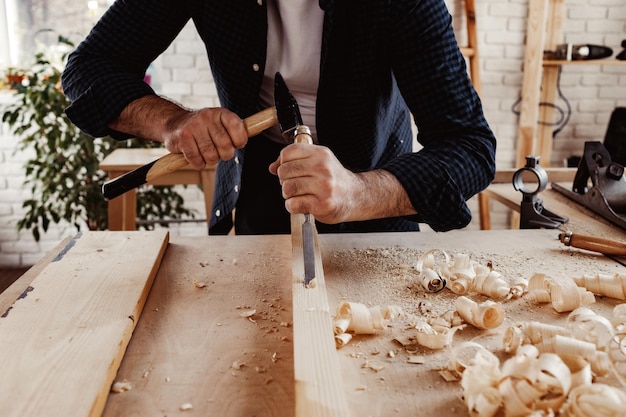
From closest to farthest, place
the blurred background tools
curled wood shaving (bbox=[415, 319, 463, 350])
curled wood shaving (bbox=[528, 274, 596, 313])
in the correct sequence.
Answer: curled wood shaving (bbox=[415, 319, 463, 350]), curled wood shaving (bbox=[528, 274, 596, 313]), the blurred background tools

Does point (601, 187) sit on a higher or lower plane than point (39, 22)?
lower

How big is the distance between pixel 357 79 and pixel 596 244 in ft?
2.22

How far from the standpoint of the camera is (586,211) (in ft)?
5.83

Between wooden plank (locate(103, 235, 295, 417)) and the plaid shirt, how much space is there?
370mm

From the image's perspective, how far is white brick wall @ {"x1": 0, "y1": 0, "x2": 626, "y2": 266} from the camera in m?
3.77

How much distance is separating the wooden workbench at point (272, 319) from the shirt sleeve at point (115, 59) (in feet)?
1.19

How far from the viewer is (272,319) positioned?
1.04 m

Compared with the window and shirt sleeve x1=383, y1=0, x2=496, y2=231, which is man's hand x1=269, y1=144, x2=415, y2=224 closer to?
shirt sleeve x1=383, y1=0, x2=496, y2=231

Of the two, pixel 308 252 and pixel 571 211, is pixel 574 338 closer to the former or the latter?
pixel 308 252

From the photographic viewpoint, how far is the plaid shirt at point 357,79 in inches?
51.0

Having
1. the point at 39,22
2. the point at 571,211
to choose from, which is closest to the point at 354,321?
the point at 571,211

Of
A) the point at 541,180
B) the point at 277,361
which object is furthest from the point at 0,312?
the point at 541,180

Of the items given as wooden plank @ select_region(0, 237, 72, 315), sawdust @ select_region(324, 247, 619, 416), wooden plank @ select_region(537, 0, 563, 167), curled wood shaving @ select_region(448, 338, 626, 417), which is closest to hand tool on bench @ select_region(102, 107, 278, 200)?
wooden plank @ select_region(0, 237, 72, 315)

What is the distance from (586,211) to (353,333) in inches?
44.1
